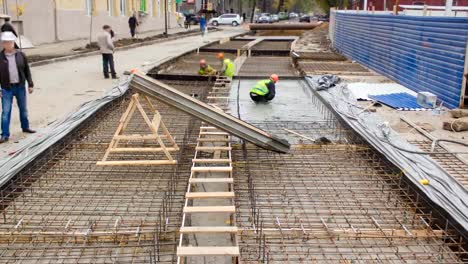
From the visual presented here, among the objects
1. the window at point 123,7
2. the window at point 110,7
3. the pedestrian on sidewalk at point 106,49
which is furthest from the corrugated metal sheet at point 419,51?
the window at point 123,7

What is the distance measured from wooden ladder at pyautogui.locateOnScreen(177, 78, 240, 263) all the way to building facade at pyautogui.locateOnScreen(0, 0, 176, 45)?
14.8 meters

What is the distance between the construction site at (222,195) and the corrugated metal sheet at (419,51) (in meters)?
2.37

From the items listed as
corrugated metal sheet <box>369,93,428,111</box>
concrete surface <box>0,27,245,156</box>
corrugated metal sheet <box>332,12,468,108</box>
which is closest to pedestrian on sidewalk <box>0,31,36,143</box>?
concrete surface <box>0,27,245,156</box>

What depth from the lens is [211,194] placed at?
4.56 m

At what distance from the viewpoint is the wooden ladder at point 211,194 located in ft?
11.6

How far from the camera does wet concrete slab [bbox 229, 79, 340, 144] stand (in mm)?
7570

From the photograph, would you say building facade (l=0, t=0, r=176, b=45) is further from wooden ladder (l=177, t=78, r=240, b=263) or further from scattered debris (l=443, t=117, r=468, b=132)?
scattered debris (l=443, t=117, r=468, b=132)

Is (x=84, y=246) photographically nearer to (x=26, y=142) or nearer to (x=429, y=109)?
(x=26, y=142)

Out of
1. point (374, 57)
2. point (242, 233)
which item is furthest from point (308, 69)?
point (242, 233)

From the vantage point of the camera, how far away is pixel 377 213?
15.3 feet

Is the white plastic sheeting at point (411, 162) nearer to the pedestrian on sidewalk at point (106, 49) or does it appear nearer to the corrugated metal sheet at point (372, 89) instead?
the corrugated metal sheet at point (372, 89)

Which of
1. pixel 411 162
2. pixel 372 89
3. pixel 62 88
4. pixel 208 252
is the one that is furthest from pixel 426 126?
pixel 62 88

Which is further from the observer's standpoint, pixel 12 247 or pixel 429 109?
pixel 429 109

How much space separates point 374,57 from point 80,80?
847 cm
